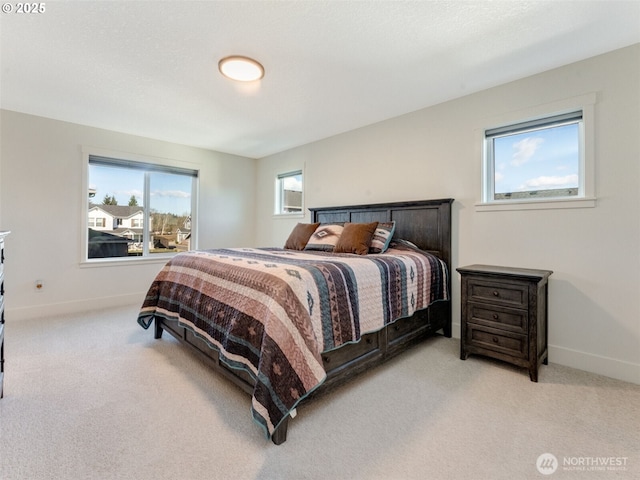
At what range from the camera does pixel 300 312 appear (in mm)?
1593

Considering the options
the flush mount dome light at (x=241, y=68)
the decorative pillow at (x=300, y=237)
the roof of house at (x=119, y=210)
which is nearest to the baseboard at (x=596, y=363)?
the decorative pillow at (x=300, y=237)

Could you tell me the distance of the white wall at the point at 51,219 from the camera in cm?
334

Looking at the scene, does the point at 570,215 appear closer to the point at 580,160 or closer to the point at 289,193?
the point at 580,160

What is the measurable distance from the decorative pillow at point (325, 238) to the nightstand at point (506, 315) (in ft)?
4.23

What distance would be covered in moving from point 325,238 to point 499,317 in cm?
176

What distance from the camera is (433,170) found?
3.17 metres

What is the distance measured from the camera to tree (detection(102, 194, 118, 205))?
4.07m

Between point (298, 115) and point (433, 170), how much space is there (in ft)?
5.44

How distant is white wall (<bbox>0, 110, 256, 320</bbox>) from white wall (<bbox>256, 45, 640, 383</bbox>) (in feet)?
12.6

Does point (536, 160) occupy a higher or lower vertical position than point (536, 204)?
higher

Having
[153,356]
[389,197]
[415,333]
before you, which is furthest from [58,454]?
[389,197]

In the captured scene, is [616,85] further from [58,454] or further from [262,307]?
[58,454]

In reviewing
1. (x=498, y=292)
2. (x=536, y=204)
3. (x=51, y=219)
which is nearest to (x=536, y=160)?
(x=536, y=204)

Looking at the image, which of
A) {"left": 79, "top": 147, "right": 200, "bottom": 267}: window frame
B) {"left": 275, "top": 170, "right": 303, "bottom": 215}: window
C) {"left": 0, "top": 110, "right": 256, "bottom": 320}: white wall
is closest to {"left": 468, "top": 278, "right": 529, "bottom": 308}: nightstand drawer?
{"left": 275, "top": 170, "right": 303, "bottom": 215}: window
